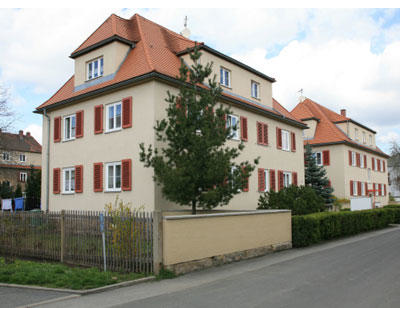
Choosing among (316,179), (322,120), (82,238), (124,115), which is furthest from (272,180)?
(322,120)

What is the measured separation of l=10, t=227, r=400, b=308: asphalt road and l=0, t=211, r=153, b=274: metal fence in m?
1.28

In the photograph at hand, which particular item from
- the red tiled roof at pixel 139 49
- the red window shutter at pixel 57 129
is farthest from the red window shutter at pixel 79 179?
the red tiled roof at pixel 139 49

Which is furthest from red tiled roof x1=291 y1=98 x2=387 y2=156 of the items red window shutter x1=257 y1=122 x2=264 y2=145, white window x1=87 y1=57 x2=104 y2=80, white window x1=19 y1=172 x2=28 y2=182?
white window x1=19 y1=172 x2=28 y2=182

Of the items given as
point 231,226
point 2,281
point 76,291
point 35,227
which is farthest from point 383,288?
point 35,227

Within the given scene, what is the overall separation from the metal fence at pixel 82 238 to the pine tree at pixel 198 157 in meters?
2.32

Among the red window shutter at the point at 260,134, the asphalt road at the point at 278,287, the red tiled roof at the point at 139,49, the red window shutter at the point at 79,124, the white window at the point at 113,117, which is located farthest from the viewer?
the red window shutter at the point at 260,134

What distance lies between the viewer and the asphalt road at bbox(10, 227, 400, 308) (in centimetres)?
723

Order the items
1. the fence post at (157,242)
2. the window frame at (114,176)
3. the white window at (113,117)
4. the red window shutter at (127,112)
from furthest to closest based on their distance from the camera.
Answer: the white window at (113,117)
the window frame at (114,176)
the red window shutter at (127,112)
the fence post at (157,242)

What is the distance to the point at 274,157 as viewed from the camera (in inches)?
999

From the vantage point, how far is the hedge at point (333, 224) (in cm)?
1622

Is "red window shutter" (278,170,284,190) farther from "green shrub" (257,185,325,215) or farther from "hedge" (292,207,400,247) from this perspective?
"green shrub" (257,185,325,215)

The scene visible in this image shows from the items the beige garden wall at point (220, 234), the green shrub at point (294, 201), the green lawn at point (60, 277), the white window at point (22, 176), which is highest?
the white window at point (22, 176)

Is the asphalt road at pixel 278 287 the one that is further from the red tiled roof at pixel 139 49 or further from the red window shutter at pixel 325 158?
the red window shutter at pixel 325 158
